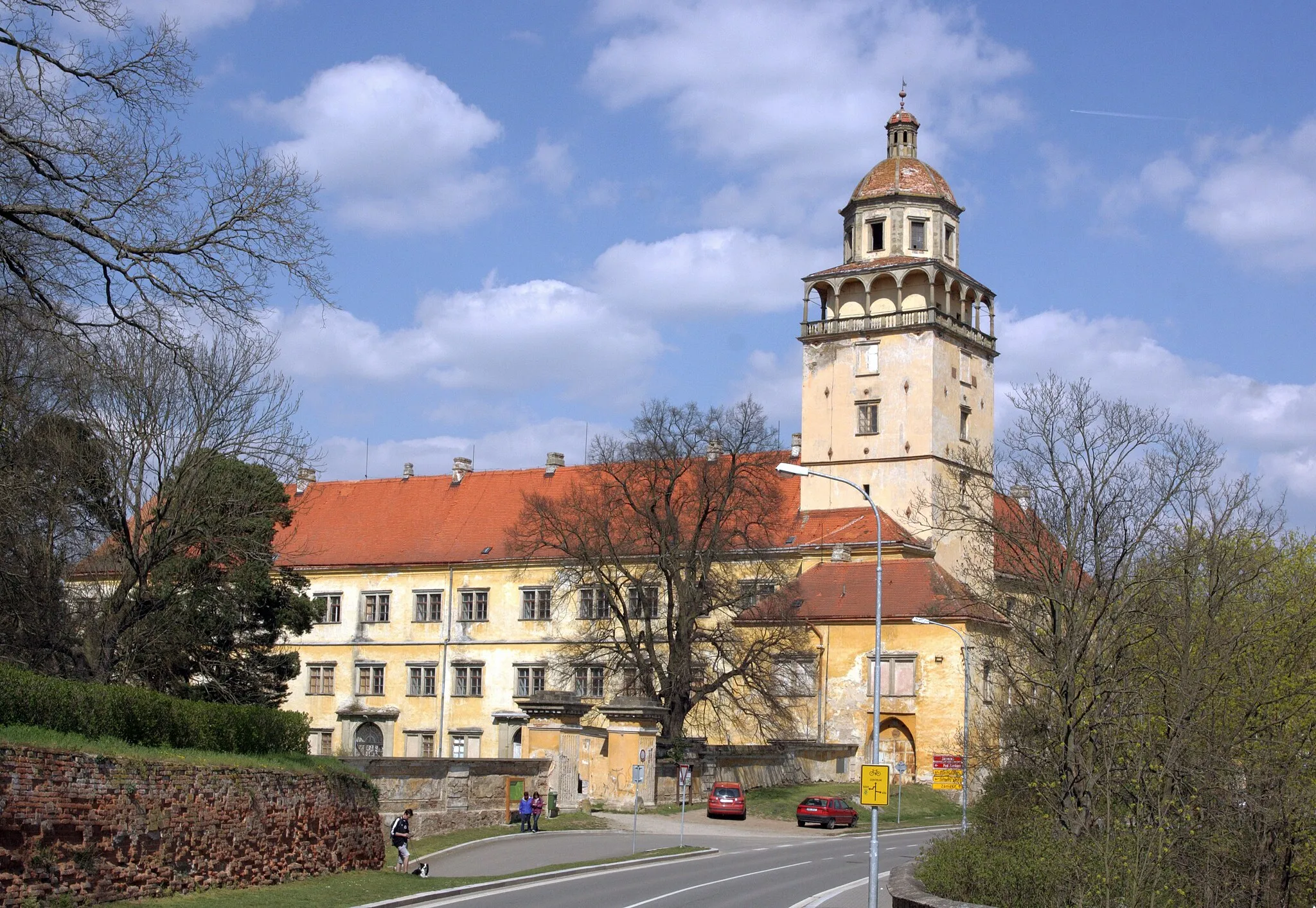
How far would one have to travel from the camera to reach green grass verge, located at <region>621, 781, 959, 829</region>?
47750 mm

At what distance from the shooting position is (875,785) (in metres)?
21.3

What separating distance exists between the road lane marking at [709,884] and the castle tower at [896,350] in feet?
96.5

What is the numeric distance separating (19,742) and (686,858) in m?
19.2

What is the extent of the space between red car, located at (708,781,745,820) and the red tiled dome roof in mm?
28369

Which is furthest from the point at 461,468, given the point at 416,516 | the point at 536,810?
the point at 536,810

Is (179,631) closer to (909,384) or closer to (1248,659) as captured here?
(1248,659)

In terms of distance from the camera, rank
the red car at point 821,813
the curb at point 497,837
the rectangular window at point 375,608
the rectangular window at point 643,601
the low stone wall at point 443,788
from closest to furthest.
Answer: the curb at point 497,837, the low stone wall at point 443,788, the red car at point 821,813, the rectangular window at point 643,601, the rectangular window at point 375,608

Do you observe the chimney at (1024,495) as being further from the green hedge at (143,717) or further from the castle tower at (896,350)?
the castle tower at (896,350)

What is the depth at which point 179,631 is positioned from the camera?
38812 millimetres

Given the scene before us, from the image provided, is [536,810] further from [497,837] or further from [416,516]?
[416,516]

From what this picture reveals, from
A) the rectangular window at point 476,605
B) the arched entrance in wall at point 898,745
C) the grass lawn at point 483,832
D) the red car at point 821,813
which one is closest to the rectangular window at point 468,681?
the rectangular window at point 476,605

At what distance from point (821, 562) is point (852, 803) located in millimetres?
13124

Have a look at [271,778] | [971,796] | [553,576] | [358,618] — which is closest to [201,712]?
[271,778]

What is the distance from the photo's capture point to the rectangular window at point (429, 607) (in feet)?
226
